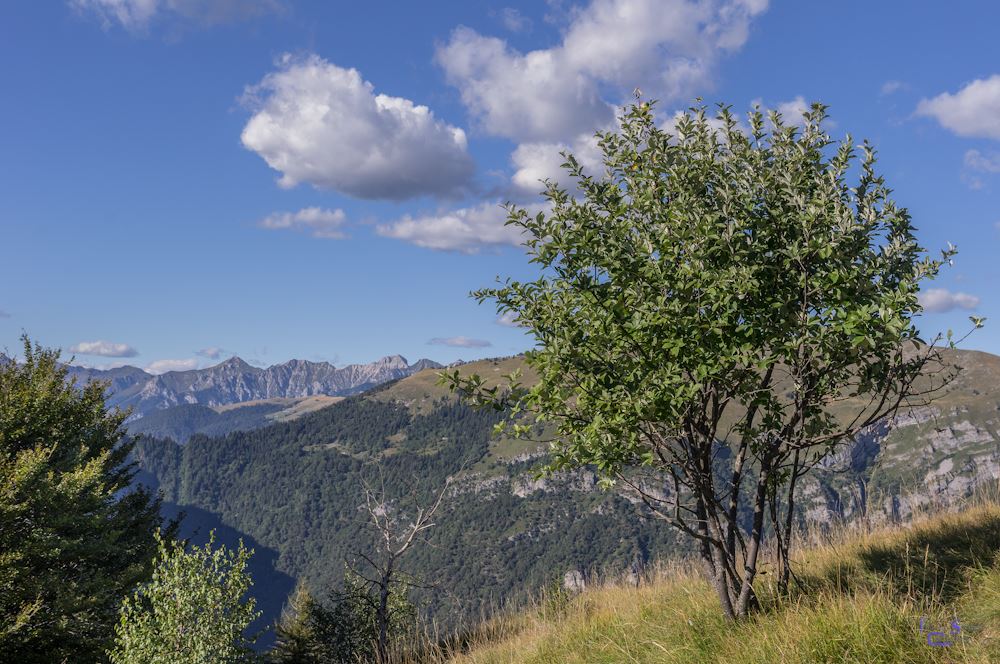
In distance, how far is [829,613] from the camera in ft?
23.9

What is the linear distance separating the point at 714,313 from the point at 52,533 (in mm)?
30040

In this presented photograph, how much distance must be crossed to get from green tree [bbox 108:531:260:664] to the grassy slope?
693cm

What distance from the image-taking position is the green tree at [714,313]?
24.2 ft

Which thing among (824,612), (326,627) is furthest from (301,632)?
(824,612)

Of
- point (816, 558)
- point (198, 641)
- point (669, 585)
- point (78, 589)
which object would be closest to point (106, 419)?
point (78, 589)

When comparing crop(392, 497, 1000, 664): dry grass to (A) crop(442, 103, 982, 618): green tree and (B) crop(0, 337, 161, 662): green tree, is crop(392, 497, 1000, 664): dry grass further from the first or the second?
(B) crop(0, 337, 161, 662): green tree

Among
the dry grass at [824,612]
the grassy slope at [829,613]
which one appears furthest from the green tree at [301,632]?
the grassy slope at [829,613]

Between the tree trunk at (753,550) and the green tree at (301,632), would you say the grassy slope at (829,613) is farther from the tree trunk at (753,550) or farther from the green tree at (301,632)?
the green tree at (301,632)

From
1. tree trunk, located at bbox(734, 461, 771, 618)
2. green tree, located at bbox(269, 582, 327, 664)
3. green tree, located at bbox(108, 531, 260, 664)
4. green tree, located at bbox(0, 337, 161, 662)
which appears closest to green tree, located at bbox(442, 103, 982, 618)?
tree trunk, located at bbox(734, 461, 771, 618)

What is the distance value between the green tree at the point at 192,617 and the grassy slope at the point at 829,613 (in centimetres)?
693

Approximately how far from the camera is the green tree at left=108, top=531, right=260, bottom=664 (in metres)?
15.5

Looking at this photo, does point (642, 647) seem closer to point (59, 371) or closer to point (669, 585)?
point (669, 585)

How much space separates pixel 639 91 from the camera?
968 centimetres

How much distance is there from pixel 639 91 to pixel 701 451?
5.67 metres
